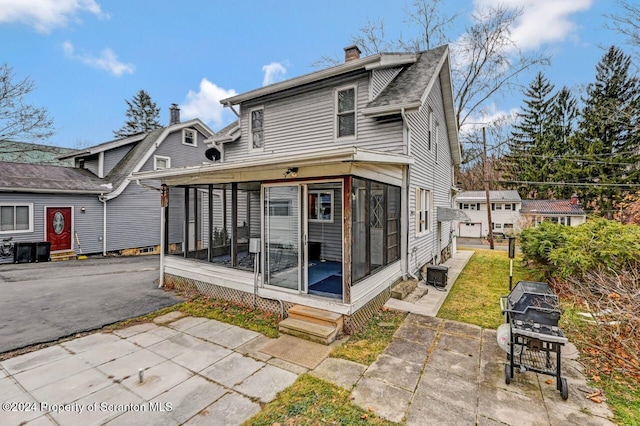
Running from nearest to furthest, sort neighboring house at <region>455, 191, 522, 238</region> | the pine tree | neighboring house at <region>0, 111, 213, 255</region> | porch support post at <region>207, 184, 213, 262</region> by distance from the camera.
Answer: porch support post at <region>207, 184, 213, 262</region>, neighboring house at <region>0, 111, 213, 255</region>, neighboring house at <region>455, 191, 522, 238</region>, the pine tree

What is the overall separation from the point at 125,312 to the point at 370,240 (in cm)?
546

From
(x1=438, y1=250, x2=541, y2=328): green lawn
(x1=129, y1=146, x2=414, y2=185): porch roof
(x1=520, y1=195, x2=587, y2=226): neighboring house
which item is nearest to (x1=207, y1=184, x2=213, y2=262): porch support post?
(x1=129, y1=146, x2=414, y2=185): porch roof

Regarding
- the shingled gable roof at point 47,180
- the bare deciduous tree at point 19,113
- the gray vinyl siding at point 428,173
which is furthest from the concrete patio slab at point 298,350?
the bare deciduous tree at point 19,113

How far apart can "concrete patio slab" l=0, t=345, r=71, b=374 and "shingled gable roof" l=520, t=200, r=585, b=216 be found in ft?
109

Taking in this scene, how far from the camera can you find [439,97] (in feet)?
34.3

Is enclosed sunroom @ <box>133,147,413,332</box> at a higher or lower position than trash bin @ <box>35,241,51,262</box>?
higher

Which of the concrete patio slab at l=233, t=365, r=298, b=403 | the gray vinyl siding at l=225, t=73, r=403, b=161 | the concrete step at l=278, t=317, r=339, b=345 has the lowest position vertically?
the concrete patio slab at l=233, t=365, r=298, b=403

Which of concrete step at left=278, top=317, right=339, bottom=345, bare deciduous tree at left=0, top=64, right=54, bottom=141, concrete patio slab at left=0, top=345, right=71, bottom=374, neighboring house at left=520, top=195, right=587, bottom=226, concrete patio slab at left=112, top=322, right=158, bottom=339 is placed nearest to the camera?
concrete patio slab at left=0, top=345, right=71, bottom=374

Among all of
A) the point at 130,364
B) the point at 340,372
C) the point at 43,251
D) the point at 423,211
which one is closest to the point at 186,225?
the point at 130,364

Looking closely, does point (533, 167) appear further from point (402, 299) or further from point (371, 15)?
point (402, 299)

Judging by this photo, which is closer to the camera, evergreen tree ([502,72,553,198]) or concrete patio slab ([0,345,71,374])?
concrete patio slab ([0,345,71,374])

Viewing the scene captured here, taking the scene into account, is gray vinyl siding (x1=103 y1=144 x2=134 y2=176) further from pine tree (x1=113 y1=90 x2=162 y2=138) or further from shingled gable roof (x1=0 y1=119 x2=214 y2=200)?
pine tree (x1=113 y1=90 x2=162 y2=138)

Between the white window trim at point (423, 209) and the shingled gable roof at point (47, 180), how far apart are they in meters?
14.3

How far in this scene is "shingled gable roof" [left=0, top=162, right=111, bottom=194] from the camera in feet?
37.6
